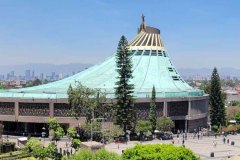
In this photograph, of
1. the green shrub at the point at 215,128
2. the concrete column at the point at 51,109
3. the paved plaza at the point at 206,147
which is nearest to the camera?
the paved plaza at the point at 206,147

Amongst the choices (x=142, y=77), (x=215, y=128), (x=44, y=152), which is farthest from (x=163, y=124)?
(x=44, y=152)

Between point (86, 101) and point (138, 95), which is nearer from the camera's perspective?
point (86, 101)

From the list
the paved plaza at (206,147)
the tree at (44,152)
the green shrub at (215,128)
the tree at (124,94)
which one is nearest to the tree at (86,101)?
the tree at (124,94)

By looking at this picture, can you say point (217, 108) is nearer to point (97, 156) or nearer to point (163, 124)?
point (163, 124)

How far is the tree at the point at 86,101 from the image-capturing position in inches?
2437

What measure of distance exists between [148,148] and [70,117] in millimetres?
36965

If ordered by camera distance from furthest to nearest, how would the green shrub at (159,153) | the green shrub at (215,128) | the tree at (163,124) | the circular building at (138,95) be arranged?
the green shrub at (215,128)
the circular building at (138,95)
the tree at (163,124)
the green shrub at (159,153)

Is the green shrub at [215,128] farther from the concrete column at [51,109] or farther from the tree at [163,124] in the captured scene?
the concrete column at [51,109]

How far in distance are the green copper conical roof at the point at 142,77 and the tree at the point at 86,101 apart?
997 cm

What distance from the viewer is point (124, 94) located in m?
66.9

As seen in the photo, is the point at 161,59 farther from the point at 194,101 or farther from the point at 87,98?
the point at 87,98

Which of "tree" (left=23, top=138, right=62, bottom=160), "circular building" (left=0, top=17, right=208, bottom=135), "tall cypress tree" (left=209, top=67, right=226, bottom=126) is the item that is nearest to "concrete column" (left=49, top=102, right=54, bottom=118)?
"circular building" (left=0, top=17, right=208, bottom=135)

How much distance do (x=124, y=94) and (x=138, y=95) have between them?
389 inches

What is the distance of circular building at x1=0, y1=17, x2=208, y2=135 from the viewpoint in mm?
72438
